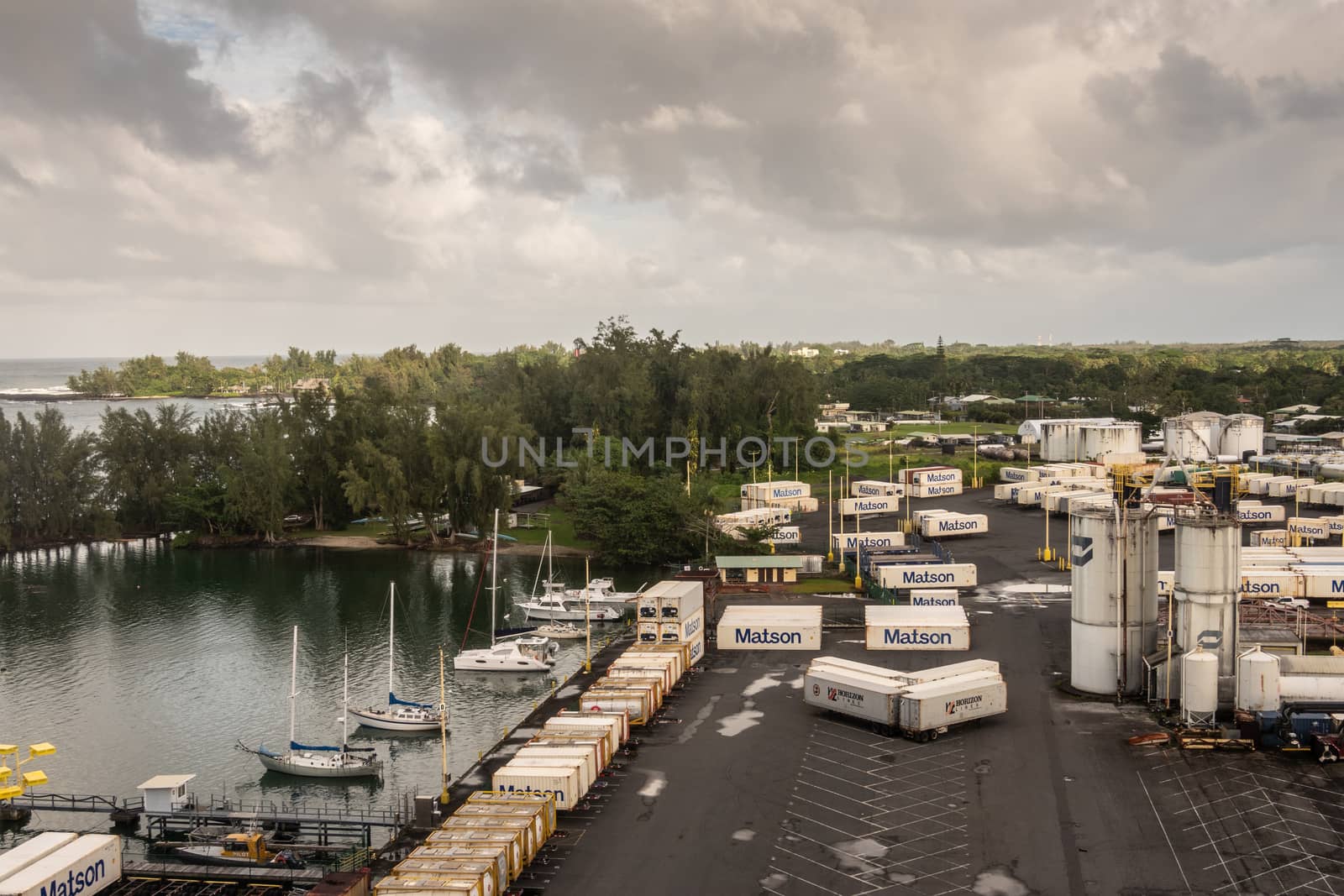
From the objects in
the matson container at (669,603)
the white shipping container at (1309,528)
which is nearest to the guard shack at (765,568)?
the matson container at (669,603)

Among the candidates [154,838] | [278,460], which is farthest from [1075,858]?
[278,460]

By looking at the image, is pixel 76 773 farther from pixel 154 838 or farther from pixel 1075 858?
pixel 1075 858

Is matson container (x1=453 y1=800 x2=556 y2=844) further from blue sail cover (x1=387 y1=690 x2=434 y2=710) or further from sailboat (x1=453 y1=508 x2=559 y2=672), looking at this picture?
sailboat (x1=453 y1=508 x2=559 y2=672)

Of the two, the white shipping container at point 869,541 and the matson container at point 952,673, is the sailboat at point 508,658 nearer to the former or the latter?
the matson container at point 952,673

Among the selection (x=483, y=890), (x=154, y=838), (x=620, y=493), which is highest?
(x=620, y=493)

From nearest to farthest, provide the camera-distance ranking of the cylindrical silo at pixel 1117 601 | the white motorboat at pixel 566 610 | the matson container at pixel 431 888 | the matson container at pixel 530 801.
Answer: the matson container at pixel 431 888, the matson container at pixel 530 801, the cylindrical silo at pixel 1117 601, the white motorboat at pixel 566 610

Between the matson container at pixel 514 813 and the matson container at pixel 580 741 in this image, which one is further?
the matson container at pixel 580 741

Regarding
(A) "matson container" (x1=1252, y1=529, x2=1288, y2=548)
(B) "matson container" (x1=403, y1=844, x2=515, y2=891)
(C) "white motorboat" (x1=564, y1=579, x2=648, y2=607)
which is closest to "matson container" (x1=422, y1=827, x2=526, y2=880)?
(B) "matson container" (x1=403, y1=844, x2=515, y2=891)
